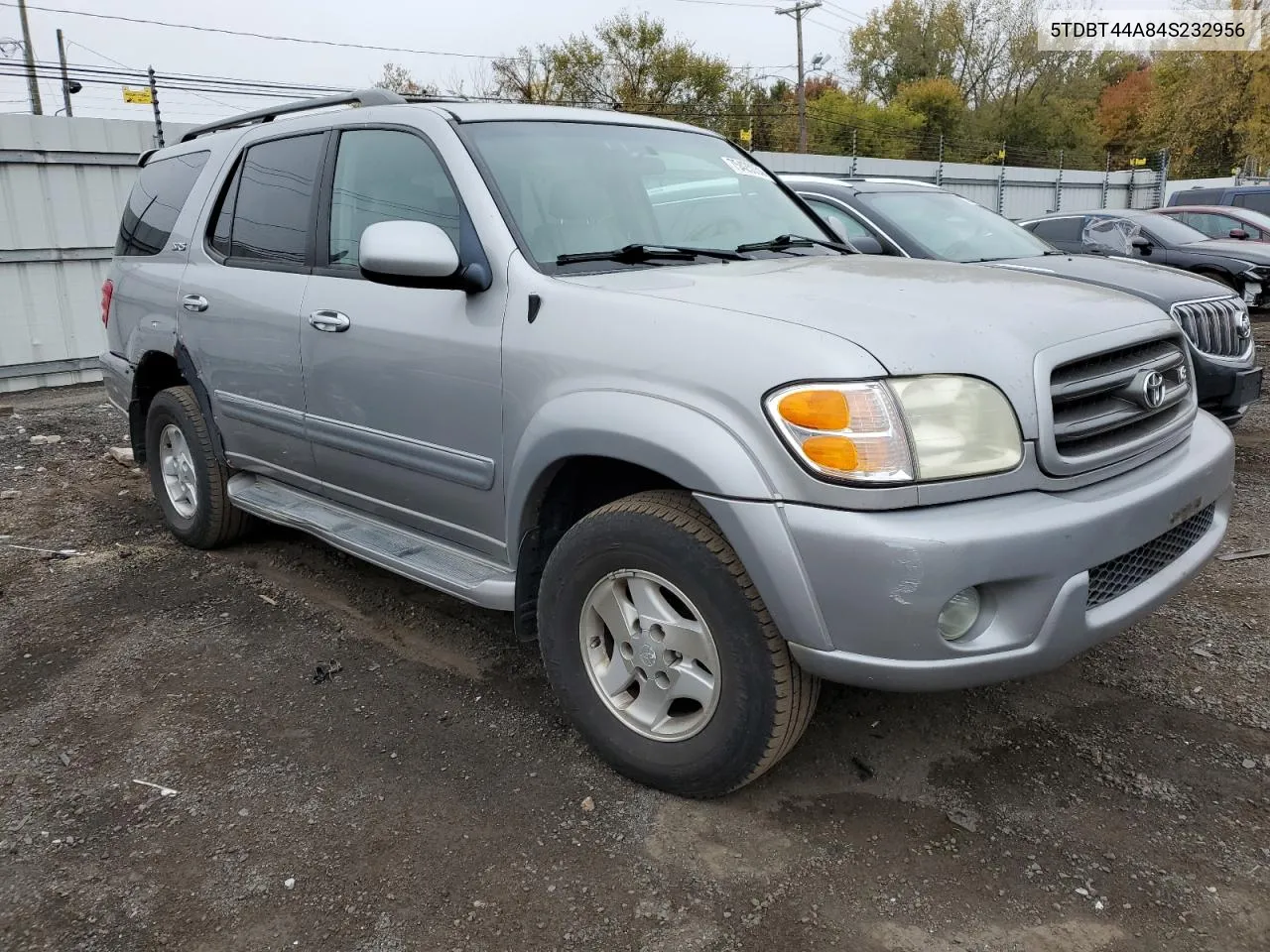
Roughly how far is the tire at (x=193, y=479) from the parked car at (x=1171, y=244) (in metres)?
9.30

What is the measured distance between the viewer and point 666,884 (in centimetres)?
236

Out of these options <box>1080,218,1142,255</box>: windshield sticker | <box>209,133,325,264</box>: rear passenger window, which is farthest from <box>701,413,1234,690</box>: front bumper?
<box>1080,218,1142,255</box>: windshield sticker

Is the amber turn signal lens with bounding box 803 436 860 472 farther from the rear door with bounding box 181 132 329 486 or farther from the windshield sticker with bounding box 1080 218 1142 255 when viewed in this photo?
the windshield sticker with bounding box 1080 218 1142 255

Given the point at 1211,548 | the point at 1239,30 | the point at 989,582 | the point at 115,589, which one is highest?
the point at 1239,30

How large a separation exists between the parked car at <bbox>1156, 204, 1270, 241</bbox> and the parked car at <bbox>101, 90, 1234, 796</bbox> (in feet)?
38.7

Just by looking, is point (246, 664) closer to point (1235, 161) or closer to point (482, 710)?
point (482, 710)

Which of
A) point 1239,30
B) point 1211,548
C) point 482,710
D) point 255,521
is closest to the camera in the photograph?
point 1211,548

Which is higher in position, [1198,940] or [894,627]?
[894,627]

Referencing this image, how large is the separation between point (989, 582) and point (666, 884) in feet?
3.41

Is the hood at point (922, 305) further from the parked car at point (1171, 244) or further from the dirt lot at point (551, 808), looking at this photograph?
the parked car at point (1171, 244)

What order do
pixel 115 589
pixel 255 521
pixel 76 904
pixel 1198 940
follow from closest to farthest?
pixel 1198 940 < pixel 76 904 < pixel 115 589 < pixel 255 521

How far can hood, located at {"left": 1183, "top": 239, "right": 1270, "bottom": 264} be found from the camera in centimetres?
1112

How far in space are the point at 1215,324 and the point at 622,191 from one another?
13.3 feet

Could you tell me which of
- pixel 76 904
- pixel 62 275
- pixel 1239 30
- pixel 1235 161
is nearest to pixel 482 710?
pixel 76 904
